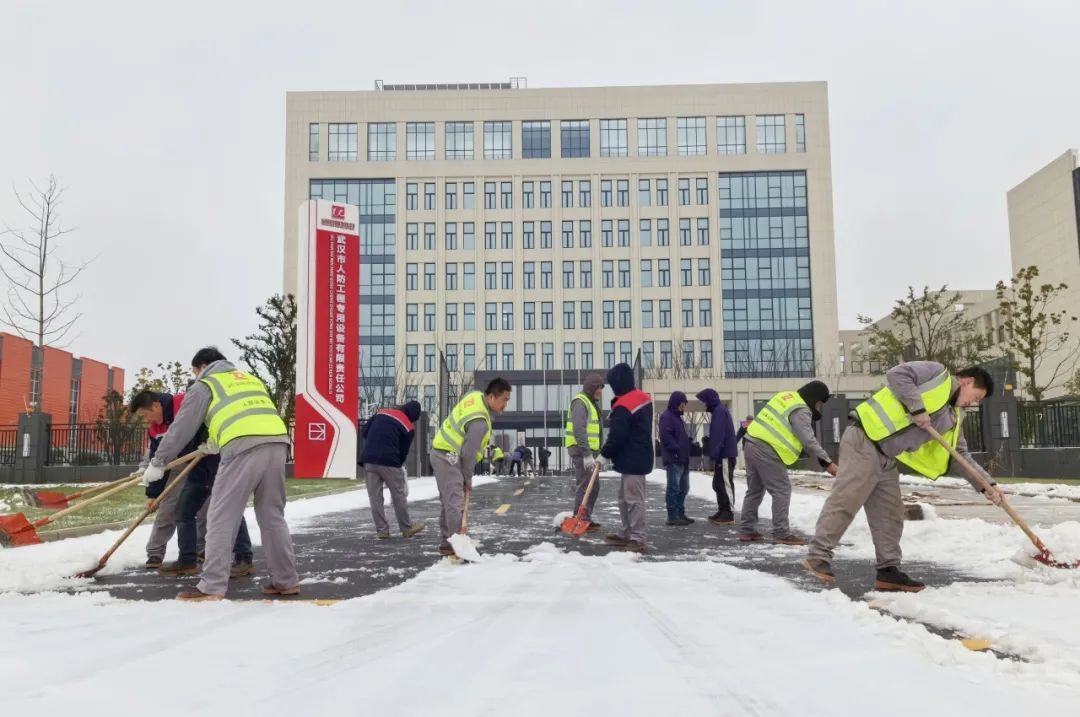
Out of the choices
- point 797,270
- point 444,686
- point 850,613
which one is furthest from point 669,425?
point 797,270

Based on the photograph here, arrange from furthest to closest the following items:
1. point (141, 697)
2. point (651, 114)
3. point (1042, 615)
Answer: point (651, 114), point (1042, 615), point (141, 697)

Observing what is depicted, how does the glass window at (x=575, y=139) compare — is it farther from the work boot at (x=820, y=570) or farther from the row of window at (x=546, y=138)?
the work boot at (x=820, y=570)

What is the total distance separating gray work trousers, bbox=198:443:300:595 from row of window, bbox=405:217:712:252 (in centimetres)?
6379

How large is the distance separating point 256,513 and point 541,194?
6531 centimetres

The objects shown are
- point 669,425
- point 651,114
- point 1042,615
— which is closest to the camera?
point 1042,615

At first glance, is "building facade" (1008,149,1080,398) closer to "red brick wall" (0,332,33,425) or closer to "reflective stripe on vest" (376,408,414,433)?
"reflective stripe on vest" (376,408,414,433)

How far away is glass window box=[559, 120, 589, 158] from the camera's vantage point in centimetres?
6994

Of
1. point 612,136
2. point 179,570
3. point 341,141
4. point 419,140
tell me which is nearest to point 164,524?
point 179,570

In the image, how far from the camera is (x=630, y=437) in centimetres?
861

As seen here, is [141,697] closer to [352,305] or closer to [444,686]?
[444,686]

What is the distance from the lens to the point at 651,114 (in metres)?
69.7

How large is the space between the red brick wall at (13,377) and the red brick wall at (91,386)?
9.02m

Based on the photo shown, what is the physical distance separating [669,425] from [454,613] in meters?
7.07

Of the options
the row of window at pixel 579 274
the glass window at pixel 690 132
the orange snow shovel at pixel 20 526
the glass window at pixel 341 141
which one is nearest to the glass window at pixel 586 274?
the row of window at pixel 579 274
